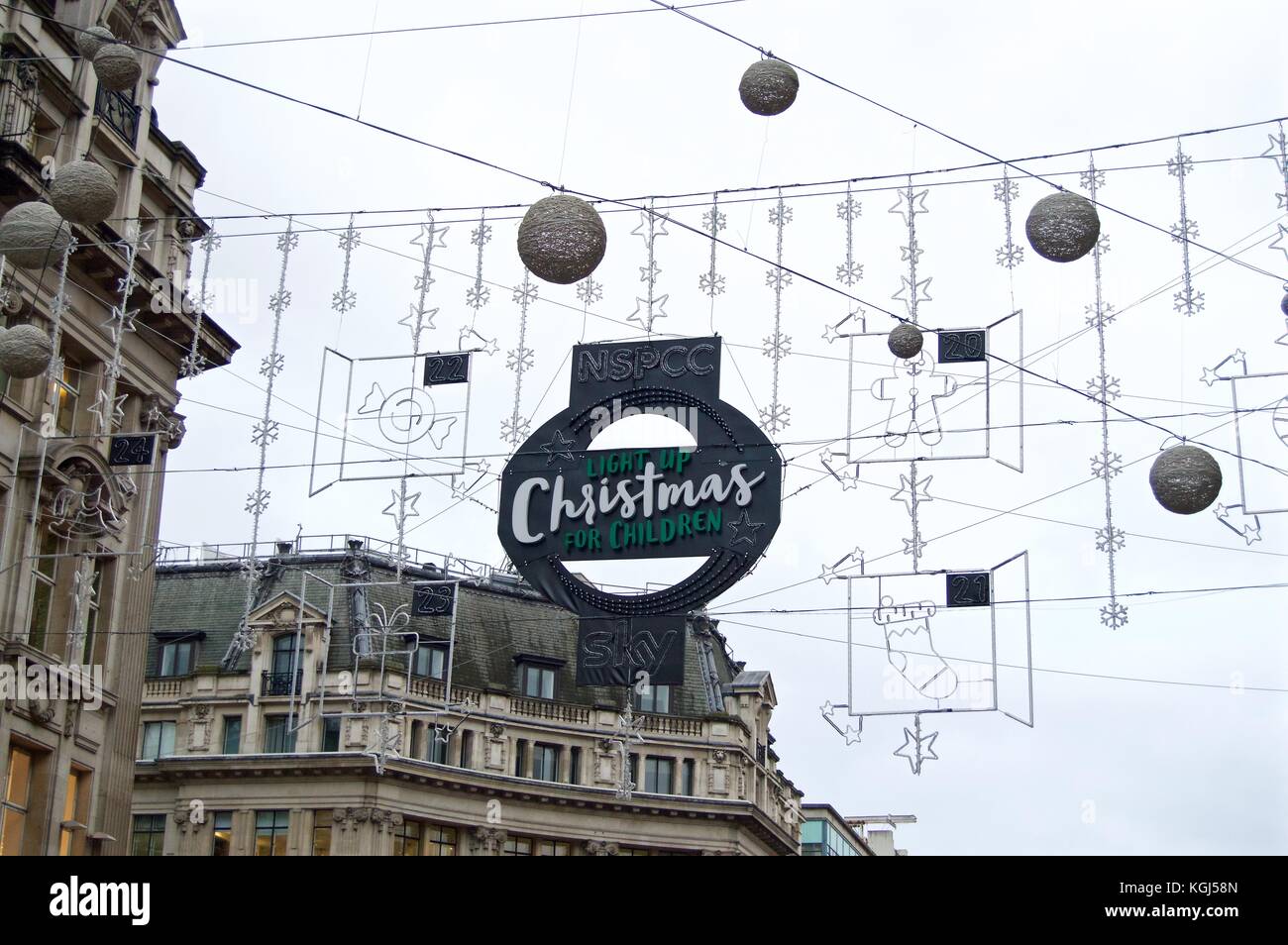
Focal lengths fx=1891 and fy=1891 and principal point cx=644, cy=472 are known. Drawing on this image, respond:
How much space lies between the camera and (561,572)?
21703 millimetres

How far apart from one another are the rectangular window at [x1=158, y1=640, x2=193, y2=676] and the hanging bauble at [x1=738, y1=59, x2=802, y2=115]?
1713 inches

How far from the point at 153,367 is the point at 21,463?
4687mm

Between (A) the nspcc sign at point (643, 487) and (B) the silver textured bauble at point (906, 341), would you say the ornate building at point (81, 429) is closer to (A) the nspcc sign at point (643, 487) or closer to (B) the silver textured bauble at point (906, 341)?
(A) the nspcc sign at point (643, 487)

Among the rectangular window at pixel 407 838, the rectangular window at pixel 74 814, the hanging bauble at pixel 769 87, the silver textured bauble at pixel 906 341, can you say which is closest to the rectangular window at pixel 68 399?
the rectangular window at pixel 74 814

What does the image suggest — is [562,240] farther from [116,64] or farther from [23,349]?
[23,349]

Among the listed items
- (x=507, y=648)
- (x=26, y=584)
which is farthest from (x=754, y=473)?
(x=507, y=648)

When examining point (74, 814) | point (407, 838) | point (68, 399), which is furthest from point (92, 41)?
point (407, 838)

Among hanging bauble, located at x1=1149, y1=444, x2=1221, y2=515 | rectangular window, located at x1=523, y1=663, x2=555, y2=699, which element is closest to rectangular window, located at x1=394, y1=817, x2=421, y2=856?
rectangular window, located at x1=523, y1=663, x2=555, y2=699

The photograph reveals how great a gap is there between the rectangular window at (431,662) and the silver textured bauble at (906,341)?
121ft

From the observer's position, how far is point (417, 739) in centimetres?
5575

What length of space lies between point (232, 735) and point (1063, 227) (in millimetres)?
41845

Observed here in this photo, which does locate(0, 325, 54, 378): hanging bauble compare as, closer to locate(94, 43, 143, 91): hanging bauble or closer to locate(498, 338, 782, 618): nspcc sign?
locate(94, 43, 143, 91): hanging bauble
